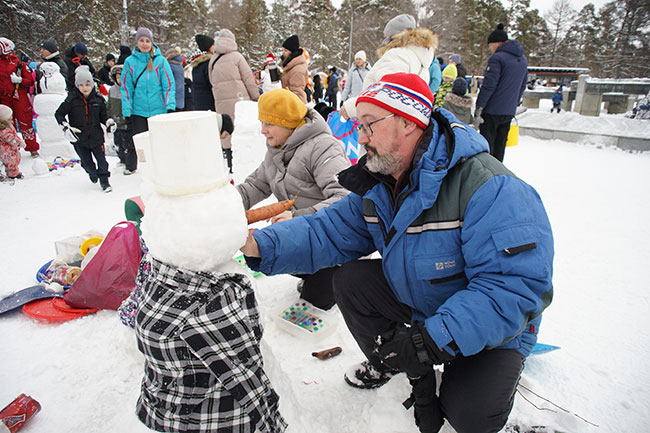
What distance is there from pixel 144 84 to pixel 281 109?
351cm

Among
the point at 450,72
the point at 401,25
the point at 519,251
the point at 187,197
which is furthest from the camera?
the point at 450,72

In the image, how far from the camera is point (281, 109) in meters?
2.41

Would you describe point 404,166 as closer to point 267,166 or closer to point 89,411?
point 267,166

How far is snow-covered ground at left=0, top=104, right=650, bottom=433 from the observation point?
5.43 feet

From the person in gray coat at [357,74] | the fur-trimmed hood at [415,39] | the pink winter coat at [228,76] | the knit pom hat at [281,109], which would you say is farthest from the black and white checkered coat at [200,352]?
the person in gray coat at [357,74]

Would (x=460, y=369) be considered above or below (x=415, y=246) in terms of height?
below

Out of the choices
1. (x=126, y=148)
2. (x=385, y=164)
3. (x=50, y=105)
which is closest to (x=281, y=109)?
(x=385, y=164)

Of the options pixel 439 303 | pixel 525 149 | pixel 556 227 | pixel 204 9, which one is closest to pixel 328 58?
pixel 204 9

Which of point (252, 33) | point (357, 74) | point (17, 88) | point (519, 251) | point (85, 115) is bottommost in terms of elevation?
point (519, 251)

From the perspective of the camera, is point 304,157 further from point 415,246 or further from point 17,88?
point 17,88

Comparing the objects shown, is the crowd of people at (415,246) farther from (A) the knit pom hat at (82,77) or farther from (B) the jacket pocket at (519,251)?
(A) the knit pom hat at (82,77)

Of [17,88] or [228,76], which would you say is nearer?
[228,76]

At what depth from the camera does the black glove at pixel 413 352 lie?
4.10 ft

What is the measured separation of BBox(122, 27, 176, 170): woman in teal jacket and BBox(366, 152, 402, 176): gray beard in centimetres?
443
